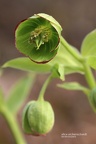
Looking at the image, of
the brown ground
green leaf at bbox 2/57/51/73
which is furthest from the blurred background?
green leaf at bbox 2/57/51/73

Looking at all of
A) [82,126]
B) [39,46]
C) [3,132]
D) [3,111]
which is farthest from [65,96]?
[39,46]

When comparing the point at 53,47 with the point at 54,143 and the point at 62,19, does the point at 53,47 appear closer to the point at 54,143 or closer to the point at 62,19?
the point at 54,143

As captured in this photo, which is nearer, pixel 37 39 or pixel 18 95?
pixel 37 39

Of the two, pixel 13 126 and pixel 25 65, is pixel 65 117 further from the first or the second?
pixel 25 65

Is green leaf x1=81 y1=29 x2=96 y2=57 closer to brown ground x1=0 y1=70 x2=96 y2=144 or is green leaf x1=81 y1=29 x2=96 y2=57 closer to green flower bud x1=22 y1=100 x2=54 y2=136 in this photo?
green flower bud x1=22 y1=100 x2=54 y2=136

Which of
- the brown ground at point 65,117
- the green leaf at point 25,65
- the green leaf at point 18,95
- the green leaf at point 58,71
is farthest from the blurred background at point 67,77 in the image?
the green leaf at point 58,71

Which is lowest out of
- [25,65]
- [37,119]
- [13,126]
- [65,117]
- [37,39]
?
[65,117]

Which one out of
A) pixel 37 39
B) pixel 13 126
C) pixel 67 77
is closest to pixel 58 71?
pixel 37 39
